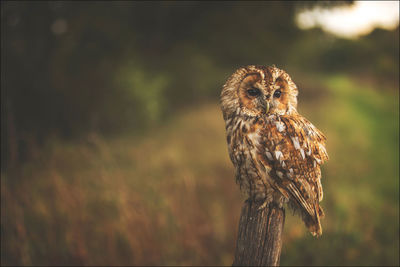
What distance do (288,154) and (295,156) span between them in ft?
0.16

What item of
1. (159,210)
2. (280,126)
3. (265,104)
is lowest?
(159,210)

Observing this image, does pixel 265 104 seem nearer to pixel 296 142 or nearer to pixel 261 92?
pixel 261 92

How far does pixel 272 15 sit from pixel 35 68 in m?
4.24

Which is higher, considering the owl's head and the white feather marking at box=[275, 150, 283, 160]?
the owl's head

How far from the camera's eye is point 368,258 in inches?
112

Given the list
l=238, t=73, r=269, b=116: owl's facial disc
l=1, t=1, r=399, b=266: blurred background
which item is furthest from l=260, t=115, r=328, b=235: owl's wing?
l=1, t=1, r=399, b=266: blurred background

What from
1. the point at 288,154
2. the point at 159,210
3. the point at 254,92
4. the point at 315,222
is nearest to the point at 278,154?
the point at 288,154

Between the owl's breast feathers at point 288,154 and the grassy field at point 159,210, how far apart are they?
1.00 metres

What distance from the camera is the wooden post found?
4.99 feet

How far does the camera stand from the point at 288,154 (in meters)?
1.51

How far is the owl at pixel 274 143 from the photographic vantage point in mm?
1520

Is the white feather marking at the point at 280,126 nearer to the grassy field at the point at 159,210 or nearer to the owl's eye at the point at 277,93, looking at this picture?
the owl's eye at the point at 277,93

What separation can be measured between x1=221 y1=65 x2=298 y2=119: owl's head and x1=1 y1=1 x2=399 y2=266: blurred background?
105 centimetres

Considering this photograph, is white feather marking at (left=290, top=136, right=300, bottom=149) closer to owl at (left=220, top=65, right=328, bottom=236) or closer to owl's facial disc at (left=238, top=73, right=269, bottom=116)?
owl at (left=220, top=65, right=328, bottom=236)
